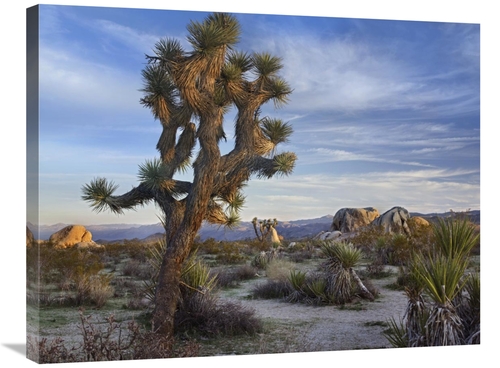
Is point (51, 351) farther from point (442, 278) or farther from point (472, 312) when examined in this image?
point (472, 312)

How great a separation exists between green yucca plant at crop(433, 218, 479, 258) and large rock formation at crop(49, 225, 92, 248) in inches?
191

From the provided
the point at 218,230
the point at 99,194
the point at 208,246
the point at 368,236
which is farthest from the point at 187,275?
the point at 368,236

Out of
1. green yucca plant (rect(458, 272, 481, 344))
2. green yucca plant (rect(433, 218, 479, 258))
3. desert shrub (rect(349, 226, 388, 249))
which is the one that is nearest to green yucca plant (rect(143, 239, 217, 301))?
desert shrub (rect(349, 226, 388, 249))

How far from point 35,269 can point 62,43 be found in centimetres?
277

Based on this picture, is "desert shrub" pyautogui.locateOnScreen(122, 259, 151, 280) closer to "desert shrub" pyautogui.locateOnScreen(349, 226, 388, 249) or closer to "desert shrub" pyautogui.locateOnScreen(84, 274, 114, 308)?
"desert shrub" pyautogui.locateOnScreen(84, 274, 114, 308)

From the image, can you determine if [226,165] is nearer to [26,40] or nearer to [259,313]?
[259,313]

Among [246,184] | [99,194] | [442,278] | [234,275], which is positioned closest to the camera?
[99,194]

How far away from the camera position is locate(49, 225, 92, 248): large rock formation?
35.9ft

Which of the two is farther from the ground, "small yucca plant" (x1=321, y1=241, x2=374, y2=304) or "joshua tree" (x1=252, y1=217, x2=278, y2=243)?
"joshua tree" (x1=252, y1=217, x2=278, y2=243)

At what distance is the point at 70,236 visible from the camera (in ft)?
36.5

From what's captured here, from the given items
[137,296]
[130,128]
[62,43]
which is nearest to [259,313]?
[137,296]

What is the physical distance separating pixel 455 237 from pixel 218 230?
332 cm

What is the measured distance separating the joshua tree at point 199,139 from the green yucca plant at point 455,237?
2.37 metres

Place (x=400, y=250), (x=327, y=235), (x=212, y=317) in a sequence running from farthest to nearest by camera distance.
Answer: (x=400, y=250) < (x=327, y=235) < (x=212, y=317)
